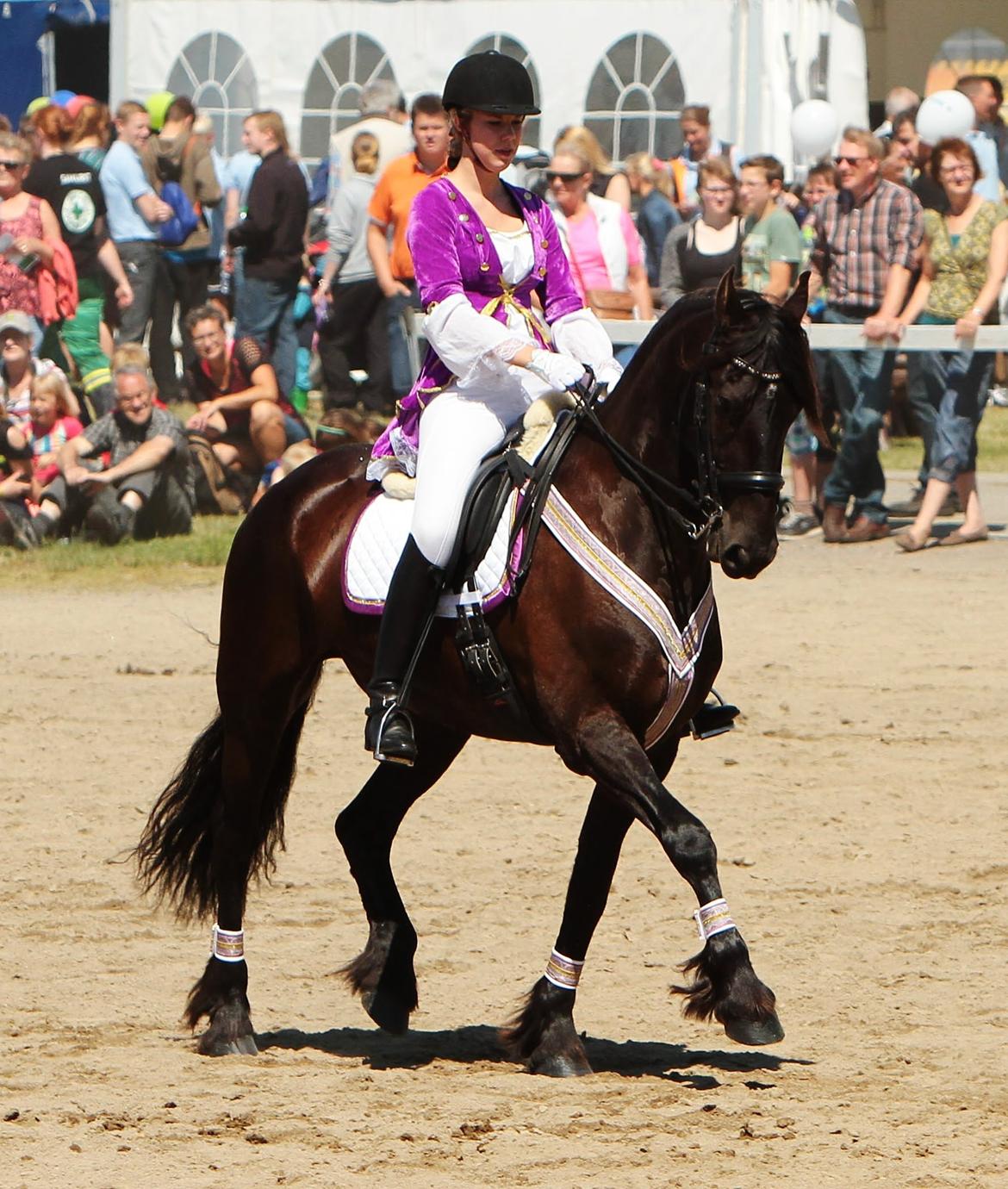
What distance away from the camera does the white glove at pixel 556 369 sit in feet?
16.8

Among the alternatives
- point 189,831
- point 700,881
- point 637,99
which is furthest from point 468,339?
point 637,99

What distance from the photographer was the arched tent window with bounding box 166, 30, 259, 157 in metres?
19.0

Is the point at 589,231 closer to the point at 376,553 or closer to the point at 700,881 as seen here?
the point at 376,553

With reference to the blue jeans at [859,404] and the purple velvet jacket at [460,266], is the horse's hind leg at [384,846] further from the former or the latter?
the blue jeans at [859,404]

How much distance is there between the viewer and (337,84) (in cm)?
1892

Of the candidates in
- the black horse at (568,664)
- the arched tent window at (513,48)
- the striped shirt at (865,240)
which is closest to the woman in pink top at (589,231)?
the striped shirt at (865,240)

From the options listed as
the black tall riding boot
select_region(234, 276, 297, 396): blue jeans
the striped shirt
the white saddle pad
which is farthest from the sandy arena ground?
select_region(234, 276, 297, 396): blue jeans

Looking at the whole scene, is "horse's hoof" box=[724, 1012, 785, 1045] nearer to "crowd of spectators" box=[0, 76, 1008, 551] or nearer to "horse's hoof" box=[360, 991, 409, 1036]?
"horse's hoof" box=[360, 991, 409, 1036]

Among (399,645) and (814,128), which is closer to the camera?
(399,645)

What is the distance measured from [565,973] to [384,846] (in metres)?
0.79

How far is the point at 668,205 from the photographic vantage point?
647 inches

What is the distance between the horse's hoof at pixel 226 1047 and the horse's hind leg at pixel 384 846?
13.4 inches

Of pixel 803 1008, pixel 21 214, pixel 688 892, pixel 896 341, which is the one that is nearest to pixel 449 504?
pixel 803 1008

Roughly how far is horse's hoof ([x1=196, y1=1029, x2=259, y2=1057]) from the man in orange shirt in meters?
8.54
